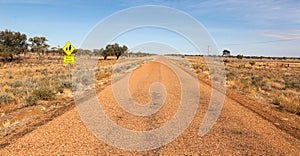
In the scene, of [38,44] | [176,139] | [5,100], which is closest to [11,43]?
[38,44]

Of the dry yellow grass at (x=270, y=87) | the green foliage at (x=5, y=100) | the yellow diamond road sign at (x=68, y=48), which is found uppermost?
the yellow diamond road sign at (x=68, y=48)

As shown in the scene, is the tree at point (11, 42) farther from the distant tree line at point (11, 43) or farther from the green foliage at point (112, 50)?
Result: the green foliage at point (112, 50)

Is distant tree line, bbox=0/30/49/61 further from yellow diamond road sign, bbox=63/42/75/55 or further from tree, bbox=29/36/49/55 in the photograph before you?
yellow diamond road sign, bbox=63/42/75/55

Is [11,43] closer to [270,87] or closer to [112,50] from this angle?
[112,50]

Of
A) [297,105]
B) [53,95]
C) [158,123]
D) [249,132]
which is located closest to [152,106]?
[158,123]

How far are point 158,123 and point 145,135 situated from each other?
1.17 m

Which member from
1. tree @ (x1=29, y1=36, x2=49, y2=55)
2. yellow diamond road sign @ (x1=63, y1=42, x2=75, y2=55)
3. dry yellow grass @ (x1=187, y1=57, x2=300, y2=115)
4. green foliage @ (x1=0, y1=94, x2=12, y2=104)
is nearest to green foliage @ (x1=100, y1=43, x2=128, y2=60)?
tree @ (x1=29, y1=36, x2=49, y2=55)

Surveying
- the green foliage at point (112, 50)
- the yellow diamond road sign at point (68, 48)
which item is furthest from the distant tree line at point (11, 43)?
the yellow diamond road sign at point (68, 48)

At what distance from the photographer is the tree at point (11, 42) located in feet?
185

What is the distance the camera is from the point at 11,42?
57.7 metres

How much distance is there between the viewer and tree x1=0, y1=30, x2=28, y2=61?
185 ft

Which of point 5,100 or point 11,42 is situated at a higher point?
point 11,42

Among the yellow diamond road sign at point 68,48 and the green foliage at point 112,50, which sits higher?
the green foliage at point 112,50

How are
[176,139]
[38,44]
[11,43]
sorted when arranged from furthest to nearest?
[38,44]
[11,43]
[176,139]
